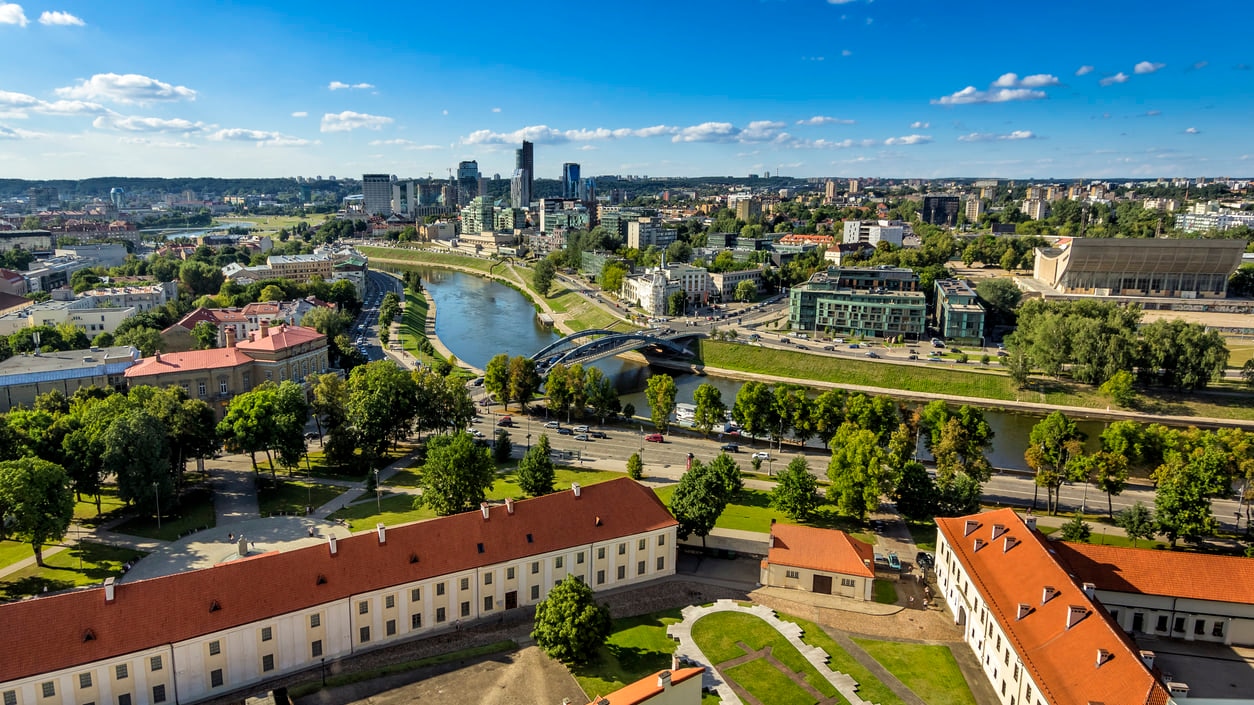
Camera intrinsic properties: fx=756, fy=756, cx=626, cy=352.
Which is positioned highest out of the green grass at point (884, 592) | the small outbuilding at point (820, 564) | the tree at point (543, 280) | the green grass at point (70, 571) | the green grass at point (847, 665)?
the tree at point (543, 280)

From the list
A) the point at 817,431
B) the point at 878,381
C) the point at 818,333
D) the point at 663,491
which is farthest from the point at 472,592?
the point at 818,333

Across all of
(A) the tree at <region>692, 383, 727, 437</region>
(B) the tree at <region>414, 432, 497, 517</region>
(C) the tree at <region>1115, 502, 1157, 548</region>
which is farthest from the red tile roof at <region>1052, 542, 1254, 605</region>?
(A) the tree at <region>692, 383, 727, 437</region>

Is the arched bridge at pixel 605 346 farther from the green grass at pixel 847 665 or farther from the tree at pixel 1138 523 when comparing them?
the tree at pixel 1138 523

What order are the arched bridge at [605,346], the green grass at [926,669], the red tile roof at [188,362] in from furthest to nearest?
the arched bridge at [605,346], the red tile roof at [188,362], the green grass at [926,669]

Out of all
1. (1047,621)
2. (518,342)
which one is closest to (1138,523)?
(1047,621)

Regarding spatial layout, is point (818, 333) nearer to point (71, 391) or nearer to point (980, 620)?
point (980, 620)

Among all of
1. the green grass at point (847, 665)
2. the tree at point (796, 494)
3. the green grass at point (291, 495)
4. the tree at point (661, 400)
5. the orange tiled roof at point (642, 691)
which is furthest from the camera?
the tree at point (661, 400)

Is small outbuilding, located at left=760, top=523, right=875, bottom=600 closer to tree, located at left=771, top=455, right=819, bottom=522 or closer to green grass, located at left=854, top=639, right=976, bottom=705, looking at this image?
green grass, located at left=854, top=639, right=976, bottom=705

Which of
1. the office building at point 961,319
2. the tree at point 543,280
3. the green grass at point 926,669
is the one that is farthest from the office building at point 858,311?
the green grass at point 926,669
